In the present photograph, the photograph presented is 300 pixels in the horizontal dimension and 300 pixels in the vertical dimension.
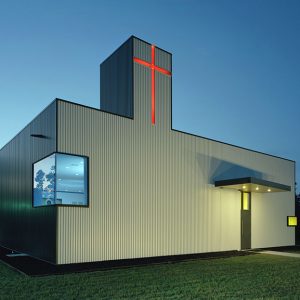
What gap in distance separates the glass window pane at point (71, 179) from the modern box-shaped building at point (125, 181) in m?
0.03

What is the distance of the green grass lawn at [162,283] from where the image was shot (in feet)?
22.9

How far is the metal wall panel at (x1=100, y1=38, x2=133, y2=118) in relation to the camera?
42.9 ft

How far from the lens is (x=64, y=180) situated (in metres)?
10.9

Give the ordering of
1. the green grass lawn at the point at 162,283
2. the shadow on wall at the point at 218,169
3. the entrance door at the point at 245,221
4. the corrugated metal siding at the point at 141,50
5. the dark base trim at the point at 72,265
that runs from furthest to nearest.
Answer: the entrance door at the point at 245,221
the shadow on wall at the point at 218,169
the corrugated metal siding at the point at 141,50
the dark base trim at the point at 72,265
the green grass lawn at the point at 162,283

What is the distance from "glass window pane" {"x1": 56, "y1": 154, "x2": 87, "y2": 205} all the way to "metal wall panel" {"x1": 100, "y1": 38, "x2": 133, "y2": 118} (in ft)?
8.79

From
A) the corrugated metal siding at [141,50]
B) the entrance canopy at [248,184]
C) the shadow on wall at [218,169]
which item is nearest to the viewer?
the corrugated metal siding at [141,50]

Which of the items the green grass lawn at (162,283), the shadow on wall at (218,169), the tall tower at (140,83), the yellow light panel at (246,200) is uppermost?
the tall tower at (140,83)

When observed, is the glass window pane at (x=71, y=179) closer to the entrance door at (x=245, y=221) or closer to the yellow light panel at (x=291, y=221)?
the entrance door at (x=245, y=221)

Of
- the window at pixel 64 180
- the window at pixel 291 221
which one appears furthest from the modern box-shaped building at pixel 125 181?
the window at pixel 291 221

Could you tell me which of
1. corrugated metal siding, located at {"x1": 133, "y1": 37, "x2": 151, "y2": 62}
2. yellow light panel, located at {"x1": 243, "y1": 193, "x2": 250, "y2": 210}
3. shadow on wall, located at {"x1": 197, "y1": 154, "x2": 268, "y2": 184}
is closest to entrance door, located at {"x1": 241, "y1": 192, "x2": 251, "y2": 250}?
yellow light panel, located at {"x1": 243, "y1": 193, "x2": 250, "y2": 210}

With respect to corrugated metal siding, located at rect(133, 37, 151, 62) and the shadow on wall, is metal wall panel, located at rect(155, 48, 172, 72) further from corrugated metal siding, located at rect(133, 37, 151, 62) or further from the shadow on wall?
the shadow on wall

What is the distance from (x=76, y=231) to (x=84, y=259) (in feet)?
2.75

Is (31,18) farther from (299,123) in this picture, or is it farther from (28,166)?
(299,123)

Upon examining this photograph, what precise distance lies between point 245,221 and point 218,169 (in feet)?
9.74
